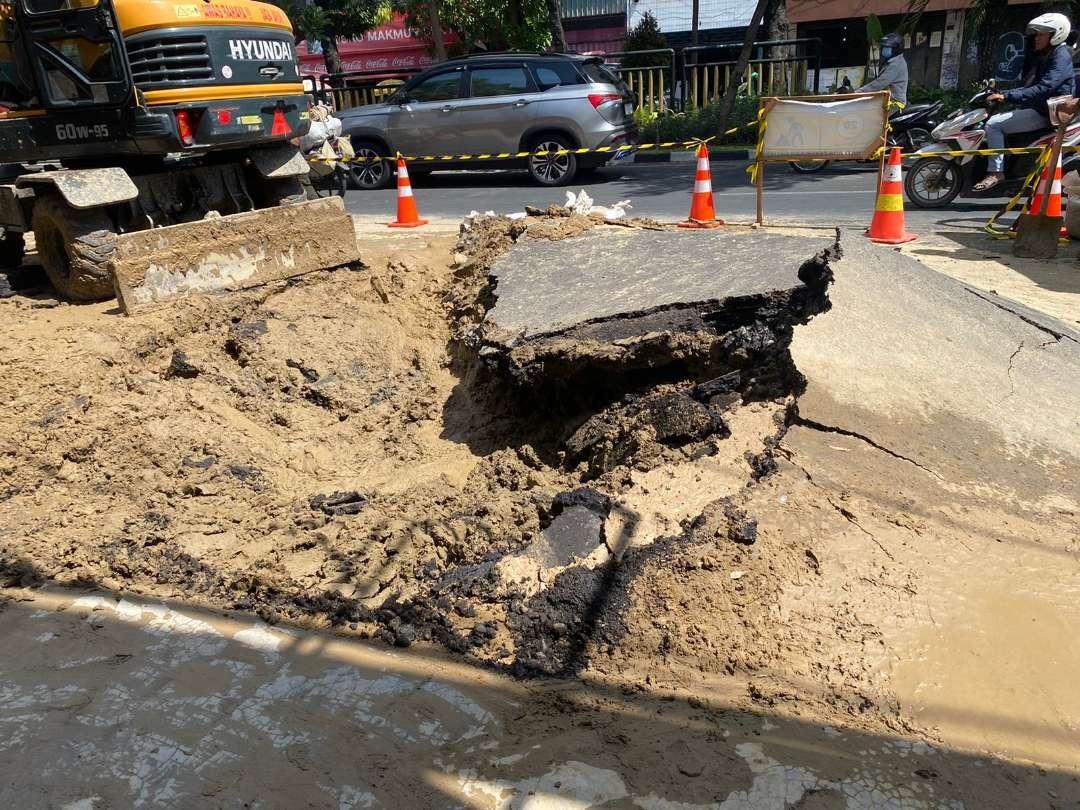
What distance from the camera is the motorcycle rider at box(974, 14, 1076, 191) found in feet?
28.5

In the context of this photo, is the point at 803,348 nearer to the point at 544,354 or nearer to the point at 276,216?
the point at 544,354

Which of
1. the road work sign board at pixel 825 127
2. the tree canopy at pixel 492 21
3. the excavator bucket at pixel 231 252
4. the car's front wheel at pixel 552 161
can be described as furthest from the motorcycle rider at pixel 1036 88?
the tree canopy at pixel 492 21

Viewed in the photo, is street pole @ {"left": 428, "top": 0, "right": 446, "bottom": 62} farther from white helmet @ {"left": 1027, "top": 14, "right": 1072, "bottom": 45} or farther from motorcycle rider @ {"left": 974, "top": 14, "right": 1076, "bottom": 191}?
white helmet @ {"left": 1027, "top": 14, "right": 1072, "bottom": 45}

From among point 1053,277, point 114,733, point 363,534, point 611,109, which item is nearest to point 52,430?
point 363,534

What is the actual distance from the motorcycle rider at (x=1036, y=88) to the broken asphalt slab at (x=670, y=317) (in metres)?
5.49

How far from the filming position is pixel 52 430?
469 cm

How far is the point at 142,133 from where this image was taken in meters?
6.34

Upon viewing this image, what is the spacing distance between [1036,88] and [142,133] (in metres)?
8.74

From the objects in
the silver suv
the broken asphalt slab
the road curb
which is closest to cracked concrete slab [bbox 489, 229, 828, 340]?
the broken asphalt slab

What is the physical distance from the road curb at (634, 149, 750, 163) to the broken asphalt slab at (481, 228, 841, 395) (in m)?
11.1

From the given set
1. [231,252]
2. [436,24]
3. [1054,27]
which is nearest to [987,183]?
[1054,27]

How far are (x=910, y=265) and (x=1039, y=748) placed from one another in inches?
142

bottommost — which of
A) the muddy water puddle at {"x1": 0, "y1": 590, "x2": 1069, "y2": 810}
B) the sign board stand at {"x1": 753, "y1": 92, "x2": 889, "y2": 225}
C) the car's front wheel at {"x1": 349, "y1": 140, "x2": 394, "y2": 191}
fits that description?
the muddy water puddle at {"x1": 0, "y1": 590, "x2": 1069, "y2": 810}

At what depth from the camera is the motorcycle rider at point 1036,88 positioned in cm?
870
